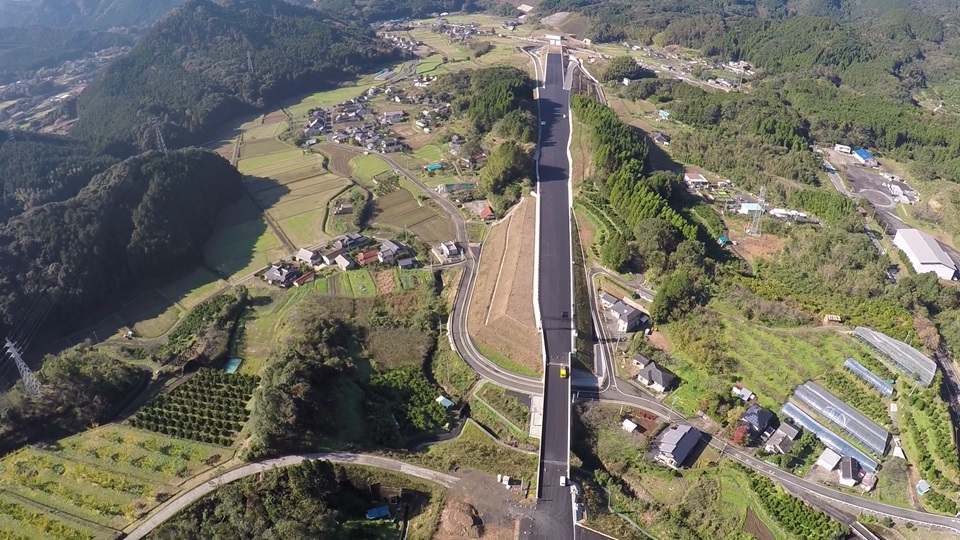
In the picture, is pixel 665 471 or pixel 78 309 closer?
pixel 665 471

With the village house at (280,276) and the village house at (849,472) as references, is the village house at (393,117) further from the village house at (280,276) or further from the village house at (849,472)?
the village house at (849,472)

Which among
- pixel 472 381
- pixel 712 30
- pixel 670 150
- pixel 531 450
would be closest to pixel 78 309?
pixel 472 381

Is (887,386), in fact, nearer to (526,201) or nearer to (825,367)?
(825,367)

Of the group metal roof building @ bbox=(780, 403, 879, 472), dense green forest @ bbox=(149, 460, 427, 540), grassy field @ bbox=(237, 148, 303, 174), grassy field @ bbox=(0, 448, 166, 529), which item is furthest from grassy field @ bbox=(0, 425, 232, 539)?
grassy field @ bbox=(237, 148, 303, 174)

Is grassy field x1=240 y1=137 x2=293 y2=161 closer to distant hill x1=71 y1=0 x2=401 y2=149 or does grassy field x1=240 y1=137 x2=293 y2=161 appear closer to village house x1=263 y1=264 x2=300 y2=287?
distant hill x1=71 y1=0 x2=401 y2=149

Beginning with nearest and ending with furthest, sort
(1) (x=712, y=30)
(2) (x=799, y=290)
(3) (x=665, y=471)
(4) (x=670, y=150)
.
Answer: (3) (x=665, y=471) → (2) (x=799, y=290) → (4) (x=670, y=150) → (1) (x=712, y=30)

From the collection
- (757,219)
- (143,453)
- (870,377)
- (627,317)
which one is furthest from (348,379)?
(757,219)

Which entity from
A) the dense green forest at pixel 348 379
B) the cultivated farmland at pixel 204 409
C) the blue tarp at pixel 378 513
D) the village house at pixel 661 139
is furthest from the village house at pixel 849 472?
the village house at pixel 661 139
